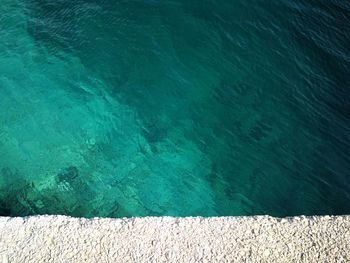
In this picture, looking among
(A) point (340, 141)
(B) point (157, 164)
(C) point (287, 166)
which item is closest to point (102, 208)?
(B) point (157, 164)

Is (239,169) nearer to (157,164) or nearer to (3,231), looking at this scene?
(157,164)

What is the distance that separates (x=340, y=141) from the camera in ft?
35.4

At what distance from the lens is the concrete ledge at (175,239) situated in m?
6.62

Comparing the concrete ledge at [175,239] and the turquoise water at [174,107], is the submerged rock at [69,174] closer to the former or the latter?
the turquoise water at [174,107]

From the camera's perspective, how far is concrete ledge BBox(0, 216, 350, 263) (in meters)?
6.62

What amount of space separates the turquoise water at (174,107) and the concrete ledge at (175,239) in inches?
84.7

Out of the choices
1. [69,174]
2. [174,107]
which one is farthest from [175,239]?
[174,107]

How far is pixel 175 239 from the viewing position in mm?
6879

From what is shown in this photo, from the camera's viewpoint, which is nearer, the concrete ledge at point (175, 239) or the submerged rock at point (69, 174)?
the concrete ledge at point (175, 239)

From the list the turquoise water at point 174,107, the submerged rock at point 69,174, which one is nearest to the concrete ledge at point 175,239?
the turquoise water at point 174,107

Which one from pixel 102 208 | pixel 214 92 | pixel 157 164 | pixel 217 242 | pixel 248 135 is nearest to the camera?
pixel 217 242

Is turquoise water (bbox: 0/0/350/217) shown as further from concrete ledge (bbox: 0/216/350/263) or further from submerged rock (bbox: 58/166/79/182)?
concrete ledge (bbox: 0/216/350/263)

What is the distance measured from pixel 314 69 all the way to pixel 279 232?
704 centimetres

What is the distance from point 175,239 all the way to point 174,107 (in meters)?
5.25
